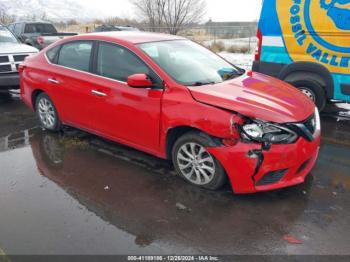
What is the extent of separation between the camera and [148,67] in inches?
169

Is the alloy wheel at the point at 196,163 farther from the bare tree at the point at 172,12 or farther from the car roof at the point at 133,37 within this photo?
the bare tree at the point at 172,12

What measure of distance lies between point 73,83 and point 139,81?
4.75 ft

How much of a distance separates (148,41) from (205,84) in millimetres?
1099

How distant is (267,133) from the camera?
3.59 m

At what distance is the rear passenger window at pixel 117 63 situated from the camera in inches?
174

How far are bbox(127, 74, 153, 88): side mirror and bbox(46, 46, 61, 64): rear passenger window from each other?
202 centimetres

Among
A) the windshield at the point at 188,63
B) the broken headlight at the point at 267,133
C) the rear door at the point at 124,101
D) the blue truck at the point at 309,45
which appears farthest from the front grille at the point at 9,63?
the broken headlight at the point at 267,133

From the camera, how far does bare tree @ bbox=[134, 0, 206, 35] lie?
27250 millimetres

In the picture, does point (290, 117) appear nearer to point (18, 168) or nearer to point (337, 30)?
point (337, 30)

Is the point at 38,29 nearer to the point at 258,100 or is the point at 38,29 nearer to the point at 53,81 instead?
the point at 53,81

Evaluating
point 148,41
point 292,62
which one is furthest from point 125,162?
point 292,62

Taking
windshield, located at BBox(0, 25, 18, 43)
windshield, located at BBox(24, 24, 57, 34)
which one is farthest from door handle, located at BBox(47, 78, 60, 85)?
windshield, located at BBox(24, 24, 57, 34)

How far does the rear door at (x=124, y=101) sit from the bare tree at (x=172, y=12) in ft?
76.1

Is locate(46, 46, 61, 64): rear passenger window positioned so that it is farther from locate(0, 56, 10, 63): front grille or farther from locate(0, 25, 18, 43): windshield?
locate(0, 25, 18, 43): windshield
